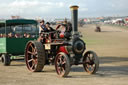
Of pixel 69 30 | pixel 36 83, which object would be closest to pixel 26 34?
pixel 69 30

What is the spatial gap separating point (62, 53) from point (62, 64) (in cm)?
35

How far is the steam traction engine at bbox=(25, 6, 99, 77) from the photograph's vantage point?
8711 millimetres

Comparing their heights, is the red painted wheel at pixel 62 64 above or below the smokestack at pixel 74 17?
below

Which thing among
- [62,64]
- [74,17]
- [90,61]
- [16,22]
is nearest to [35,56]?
[62,64]

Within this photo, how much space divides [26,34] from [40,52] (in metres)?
3.68

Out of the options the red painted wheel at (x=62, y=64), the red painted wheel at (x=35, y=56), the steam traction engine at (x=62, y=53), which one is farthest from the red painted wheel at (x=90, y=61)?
the red painted wheel at (x=35, y=56)

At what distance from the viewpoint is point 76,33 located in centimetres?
878

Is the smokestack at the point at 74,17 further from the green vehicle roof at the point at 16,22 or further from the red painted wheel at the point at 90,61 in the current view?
the green vehicle roof at the point at 16,22

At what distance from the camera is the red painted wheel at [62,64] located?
8.23m

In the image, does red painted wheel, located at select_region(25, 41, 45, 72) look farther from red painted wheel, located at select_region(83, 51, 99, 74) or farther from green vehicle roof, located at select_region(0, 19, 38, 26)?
green vehicle roof, located at select_region(0, 19, 38, 26)

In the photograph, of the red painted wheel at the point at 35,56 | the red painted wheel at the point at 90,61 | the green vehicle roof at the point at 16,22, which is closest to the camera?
the red painted wheel at the point at 90,61

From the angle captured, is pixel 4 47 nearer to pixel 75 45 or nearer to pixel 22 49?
pixel 22 49

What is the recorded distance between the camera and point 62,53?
334 inches

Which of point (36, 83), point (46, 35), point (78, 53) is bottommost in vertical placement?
point (36, 83)
